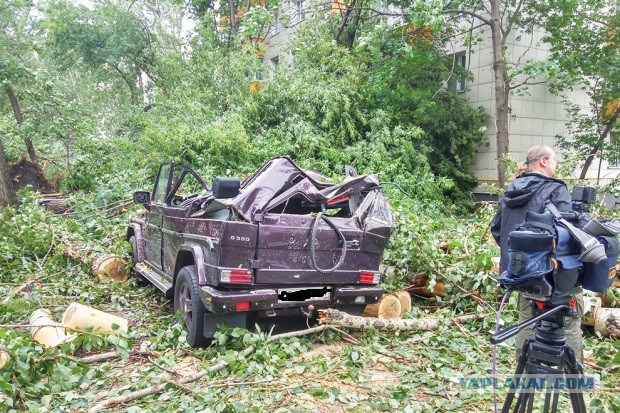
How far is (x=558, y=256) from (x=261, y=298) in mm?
2716

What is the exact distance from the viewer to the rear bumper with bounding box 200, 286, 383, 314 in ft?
14.8

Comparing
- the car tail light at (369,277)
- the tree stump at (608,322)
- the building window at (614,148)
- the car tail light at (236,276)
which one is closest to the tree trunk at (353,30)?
the building window at (614,148)

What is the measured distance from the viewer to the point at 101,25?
2509 centimetres

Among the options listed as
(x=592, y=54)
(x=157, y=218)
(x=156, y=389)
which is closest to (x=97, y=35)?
(x=592, y=54)

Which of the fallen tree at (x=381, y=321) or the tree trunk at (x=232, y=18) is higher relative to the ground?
the tree trunk at (x=232, y=18)

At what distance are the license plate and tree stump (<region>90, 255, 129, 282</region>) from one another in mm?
3924

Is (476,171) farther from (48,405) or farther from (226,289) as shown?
(48,405)

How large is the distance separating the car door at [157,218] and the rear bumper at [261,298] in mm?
2047

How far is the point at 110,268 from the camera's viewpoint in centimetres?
771

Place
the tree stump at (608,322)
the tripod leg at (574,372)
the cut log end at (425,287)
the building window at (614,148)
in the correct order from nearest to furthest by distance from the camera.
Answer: the tripod leg at (574,372) < the tree stump at (608,322) < the cut log end at (425,287) < the building window at (614,148)

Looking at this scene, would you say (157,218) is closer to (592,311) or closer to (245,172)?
(245,172)

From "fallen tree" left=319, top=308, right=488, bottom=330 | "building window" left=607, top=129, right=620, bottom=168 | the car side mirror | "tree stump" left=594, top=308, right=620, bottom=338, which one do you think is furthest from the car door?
"building window" left=607, top=129, right=620, bottom=168

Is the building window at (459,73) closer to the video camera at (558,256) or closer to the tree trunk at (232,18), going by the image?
the tree trunk at (232,18)

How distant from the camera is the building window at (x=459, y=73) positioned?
15078 mm
